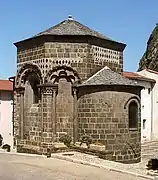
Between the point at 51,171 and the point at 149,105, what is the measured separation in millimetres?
23436

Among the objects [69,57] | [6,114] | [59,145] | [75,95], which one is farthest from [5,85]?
[59,145]

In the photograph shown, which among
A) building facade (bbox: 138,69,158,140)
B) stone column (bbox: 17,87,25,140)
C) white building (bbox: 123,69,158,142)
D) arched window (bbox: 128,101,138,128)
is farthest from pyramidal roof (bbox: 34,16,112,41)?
building facade (bbox: 138,69,158,140)

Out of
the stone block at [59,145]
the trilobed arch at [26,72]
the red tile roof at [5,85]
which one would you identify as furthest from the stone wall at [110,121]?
the red tile roof at [5,85]

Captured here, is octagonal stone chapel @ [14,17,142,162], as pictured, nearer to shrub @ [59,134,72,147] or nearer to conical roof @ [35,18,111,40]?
conical roof @ [35,18,111,40]

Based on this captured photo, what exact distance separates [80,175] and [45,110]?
24.2 feet

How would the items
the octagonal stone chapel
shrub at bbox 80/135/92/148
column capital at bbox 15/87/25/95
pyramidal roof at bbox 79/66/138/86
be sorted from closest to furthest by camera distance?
the octagonal stone chapel → shrub at bbox 80/135/92/148 → pyramidal roof at bbox 79/66/138/86 → column capital at bbox 15/87/25/95

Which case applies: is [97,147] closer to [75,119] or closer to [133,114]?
[75,119]

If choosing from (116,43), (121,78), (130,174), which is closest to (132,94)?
(121,78)

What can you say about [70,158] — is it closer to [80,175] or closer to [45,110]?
[80,175]

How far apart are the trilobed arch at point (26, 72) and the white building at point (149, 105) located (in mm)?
15224

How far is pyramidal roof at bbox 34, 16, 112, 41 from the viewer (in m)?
19.4

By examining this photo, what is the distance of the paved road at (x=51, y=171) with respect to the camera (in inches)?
457

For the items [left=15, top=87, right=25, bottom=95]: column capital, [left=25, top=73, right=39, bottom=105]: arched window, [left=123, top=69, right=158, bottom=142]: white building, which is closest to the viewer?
[left=25, top=73, right=39, bottom=105]: arched window

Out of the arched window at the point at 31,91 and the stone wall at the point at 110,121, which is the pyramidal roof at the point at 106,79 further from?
the arched window at the point at 31,91
